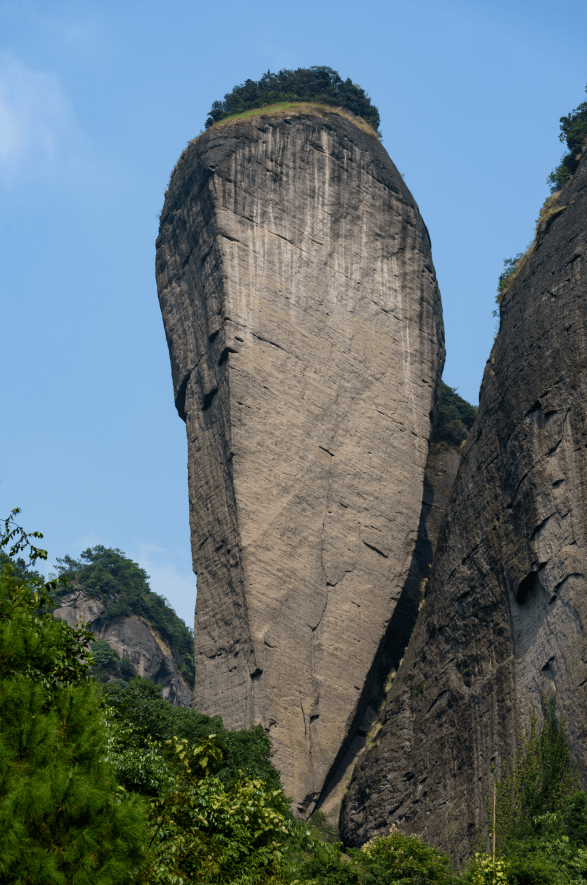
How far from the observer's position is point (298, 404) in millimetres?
35875

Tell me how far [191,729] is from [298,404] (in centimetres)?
1454

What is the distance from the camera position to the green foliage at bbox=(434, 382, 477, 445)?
1676 inches

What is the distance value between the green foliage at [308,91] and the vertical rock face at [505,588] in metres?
17.8

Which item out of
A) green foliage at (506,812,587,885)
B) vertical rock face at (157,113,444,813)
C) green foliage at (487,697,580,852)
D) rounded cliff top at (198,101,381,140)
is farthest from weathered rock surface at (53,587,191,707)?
green foliage at (506,812,587,885)

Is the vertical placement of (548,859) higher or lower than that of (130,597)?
lower

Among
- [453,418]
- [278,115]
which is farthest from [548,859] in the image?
[278,115]

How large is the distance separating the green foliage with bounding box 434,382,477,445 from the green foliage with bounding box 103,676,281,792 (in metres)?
19.2

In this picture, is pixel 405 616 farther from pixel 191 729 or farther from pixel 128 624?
pixel 128 624

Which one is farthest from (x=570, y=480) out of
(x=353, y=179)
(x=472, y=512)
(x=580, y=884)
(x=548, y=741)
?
(x=353, y=179)

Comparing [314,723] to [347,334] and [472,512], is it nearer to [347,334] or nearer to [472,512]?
[472,512]

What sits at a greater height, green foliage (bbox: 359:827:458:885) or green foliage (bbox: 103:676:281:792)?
green foliage (bbox: 103:676:281:792)

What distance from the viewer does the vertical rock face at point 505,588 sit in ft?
78.1

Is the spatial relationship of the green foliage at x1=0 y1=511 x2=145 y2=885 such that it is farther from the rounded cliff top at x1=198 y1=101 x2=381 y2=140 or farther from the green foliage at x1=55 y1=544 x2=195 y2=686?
the green foliage at x1=55 y1=544 x2=195 y2=686

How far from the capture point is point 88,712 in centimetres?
884
